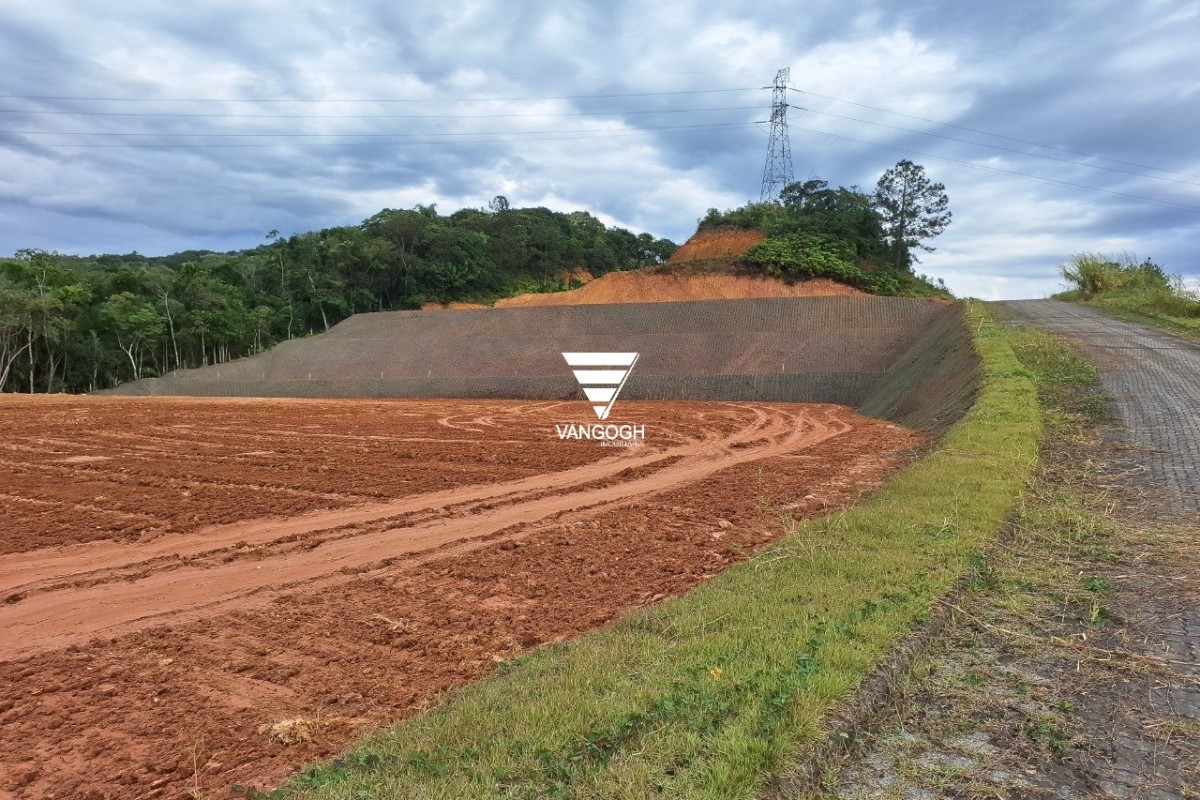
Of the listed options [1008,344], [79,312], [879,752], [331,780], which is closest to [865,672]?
[879,752]

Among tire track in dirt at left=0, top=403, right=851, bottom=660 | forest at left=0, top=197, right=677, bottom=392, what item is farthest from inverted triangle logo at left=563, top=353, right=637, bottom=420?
forest at left=0, top=197, right=677, bottom=392

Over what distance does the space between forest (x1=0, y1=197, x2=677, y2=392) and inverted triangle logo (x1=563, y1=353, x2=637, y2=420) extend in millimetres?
26861

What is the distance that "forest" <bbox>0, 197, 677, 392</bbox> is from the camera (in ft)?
141

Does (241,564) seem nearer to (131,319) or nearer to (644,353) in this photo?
(644,353)

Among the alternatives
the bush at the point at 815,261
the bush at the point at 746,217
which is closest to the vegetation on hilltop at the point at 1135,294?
the bush at the point at 815,261

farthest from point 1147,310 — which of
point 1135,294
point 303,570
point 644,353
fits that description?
point 303,570

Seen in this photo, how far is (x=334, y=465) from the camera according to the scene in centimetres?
1227

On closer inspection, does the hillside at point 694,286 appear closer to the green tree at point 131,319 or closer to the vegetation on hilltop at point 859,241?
the vegetation on hilltop at point 859,241

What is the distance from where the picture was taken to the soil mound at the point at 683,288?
147 ft

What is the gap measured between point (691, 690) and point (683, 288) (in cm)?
4537

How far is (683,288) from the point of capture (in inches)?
1865

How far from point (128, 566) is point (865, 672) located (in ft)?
22.8

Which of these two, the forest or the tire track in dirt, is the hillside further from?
the tire track in dirt

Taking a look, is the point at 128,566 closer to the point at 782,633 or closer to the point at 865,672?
the point at 782,633
